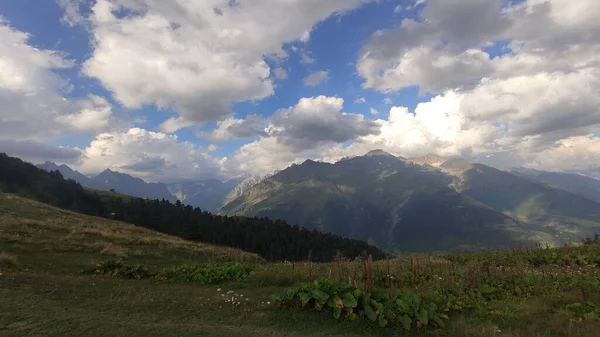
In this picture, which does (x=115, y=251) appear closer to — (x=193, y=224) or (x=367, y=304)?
(x=367, y=304)

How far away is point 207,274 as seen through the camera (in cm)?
1750

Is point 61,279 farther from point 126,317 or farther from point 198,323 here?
point 198,323

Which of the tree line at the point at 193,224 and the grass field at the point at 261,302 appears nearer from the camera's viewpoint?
the grass field at the point at 261,302

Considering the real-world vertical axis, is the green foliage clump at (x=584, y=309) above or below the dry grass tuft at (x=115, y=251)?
above

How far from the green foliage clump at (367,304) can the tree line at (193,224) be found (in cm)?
11108

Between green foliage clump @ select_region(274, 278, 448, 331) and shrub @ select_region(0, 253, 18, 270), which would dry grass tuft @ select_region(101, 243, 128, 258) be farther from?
green foliage clump @ select_region(274, 278, 448, 331)

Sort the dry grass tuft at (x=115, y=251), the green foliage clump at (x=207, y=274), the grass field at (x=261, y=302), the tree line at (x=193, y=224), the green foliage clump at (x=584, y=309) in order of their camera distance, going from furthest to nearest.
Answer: the tree line at (x=193, y=224)
the dry grass tuft at (x=115, y=251)
the green foliage clump at (x=207, y=274)
the green foliage clump at (x=584, y=309)
the grass field at (x=261, y=302)

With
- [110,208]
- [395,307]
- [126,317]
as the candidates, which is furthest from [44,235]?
[110,208]

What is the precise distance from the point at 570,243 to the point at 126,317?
29060 millimetres

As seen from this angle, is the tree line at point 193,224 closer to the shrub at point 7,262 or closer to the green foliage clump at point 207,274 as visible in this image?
the shrub at point 7,262

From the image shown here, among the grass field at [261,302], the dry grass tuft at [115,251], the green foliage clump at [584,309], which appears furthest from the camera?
the dry grass tuft at [115,251]

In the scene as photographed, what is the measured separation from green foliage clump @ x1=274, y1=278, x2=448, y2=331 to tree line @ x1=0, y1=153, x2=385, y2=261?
4373 inches

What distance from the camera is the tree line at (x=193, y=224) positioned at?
13575cm

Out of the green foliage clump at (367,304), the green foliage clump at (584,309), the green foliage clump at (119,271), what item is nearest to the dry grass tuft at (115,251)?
the green foliage clump at (119,271)
